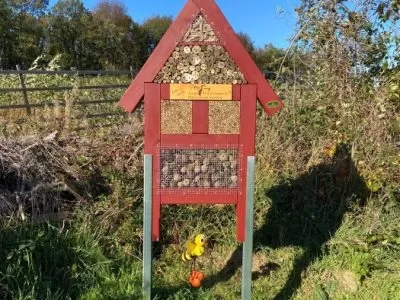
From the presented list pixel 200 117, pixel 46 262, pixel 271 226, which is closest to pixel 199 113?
pixel 200 117

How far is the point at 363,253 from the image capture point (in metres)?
4.79

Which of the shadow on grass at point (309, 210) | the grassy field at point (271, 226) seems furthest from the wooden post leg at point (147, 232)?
the shadow on grass at point (309, 210)

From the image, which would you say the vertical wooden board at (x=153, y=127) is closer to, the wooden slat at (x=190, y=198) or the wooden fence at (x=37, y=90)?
the wooden slat at (x=190, y=198)

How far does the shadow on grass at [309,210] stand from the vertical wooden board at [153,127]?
4.48 ft

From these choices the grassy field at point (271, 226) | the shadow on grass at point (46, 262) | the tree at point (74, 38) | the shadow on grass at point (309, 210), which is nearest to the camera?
the shadow on grass at point (46, 262)

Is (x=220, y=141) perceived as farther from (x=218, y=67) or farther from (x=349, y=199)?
(x=349, y=199)

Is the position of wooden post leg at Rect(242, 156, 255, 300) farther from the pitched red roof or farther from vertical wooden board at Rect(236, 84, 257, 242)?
the pitched red roof

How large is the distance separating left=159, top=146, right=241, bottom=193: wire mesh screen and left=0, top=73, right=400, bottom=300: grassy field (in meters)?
0.99

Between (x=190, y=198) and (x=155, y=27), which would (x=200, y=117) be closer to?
(x=190, y=198)

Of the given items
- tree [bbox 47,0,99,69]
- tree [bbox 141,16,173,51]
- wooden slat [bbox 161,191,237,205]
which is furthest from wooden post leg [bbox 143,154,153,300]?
tree [bbox 141,16,173,51]

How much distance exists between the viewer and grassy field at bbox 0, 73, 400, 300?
14.1ft

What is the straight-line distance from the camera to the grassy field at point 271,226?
4.29 metres

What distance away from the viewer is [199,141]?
381 centimetres

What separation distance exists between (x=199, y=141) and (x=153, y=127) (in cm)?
36
